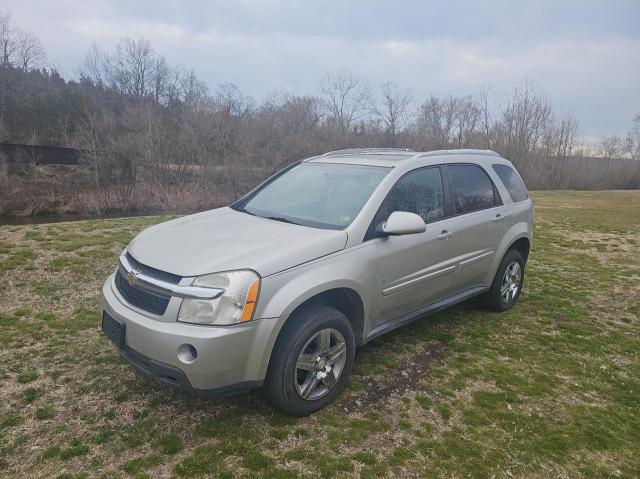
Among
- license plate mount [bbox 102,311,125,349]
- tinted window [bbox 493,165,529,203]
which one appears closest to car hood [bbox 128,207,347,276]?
license plate mount [bbox 102,311,125,349]

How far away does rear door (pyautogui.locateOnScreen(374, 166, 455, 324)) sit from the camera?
342cm

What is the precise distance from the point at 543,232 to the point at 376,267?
31.8 feet

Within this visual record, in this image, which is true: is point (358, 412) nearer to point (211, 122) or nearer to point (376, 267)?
point (376, 267)

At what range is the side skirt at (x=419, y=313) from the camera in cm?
349

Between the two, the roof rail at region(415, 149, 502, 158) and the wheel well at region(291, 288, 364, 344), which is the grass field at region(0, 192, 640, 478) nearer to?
the wheel well at region(291, 288, 364, 344)

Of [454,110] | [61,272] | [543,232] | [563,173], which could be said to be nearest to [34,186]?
[61,272]

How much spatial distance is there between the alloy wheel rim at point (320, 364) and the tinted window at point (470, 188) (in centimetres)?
191

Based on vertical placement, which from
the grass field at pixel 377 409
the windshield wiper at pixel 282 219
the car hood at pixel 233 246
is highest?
the windshield wiper at pixel 282 219

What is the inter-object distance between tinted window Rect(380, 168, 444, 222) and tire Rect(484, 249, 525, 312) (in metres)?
1.44

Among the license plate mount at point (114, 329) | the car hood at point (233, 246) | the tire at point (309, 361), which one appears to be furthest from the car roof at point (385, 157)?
the license plate mount at point (114, 329)

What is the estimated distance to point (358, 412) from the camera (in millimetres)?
3084

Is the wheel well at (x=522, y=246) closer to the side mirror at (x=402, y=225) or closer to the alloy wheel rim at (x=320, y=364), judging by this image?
the side mirror at (x=402, y=225)

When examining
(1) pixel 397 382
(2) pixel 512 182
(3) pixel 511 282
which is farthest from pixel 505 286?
(1) pixel 397 382

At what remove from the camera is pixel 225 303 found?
257cm
